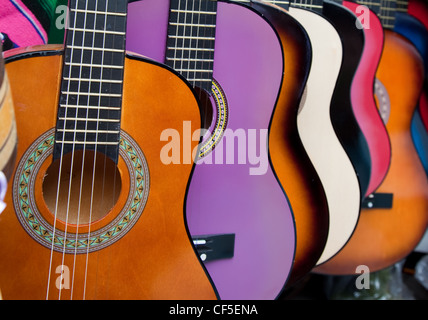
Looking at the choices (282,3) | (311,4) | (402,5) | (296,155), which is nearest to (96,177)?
(296,155)

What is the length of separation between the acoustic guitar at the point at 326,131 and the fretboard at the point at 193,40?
0.23 meters

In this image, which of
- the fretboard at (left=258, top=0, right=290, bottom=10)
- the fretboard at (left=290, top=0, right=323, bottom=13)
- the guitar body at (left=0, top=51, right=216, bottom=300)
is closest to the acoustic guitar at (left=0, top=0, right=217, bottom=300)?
the guitar body at (left=0, top=51, right=216, bottom=300)

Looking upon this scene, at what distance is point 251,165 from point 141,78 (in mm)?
325

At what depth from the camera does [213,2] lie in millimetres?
1038

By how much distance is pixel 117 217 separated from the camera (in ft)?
2.79

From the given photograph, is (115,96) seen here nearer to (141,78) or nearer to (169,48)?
(141,78)

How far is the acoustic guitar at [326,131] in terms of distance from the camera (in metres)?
1.21

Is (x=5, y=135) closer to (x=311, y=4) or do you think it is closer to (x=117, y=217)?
(x=117, y=217)

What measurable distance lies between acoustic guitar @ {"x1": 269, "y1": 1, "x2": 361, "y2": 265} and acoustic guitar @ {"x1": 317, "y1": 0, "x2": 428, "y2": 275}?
0.19 meters

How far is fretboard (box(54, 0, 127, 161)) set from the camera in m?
0.83

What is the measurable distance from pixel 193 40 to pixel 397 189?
0.82m

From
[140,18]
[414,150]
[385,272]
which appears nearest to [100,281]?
[140,18]

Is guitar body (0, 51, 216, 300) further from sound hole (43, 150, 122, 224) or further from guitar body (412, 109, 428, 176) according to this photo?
guitar body (412, 109, 428, 176)

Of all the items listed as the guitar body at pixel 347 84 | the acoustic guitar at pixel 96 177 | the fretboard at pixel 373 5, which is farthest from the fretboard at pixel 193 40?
the fretboard at pixel 373 5
